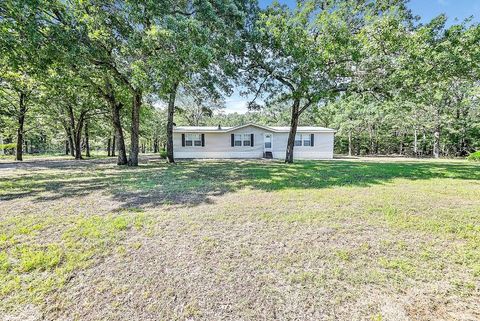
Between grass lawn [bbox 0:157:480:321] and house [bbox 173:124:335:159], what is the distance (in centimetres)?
1532

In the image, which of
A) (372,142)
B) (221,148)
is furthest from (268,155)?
(372,142)

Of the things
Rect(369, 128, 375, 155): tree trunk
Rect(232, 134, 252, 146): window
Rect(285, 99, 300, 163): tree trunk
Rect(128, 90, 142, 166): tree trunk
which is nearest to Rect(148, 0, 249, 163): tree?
Rect(128, 90, 142, 166): tree trunk

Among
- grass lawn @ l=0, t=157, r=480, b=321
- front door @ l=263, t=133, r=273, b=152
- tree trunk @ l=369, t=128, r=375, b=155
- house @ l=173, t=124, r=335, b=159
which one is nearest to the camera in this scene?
grass lawn @ l=0, t=157, r=480, b=321

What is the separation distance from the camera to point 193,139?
20.9 metres

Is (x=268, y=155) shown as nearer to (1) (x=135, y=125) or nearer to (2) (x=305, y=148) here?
(2) (x=305, y=148)

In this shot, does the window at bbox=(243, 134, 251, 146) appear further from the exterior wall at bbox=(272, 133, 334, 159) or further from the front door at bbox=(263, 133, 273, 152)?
the exterior wall at bbox=(272, 133, 334, 159)

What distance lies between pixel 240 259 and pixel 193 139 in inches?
730

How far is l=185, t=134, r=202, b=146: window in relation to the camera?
68.3ft

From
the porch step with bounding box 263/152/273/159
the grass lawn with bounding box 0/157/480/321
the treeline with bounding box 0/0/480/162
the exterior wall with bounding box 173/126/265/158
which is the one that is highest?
the treeline with bounding box 0/0/480/162

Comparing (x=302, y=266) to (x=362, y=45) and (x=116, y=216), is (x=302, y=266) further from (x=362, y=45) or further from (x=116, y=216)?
(x=362, y=45)

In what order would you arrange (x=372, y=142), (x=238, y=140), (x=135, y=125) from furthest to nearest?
(x=372, y=142), (x=238, y=140), (x=135, y=125)

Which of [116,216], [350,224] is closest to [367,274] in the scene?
[350,224]

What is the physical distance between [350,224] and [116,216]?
4457mm

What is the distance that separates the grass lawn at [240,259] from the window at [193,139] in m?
15.4
